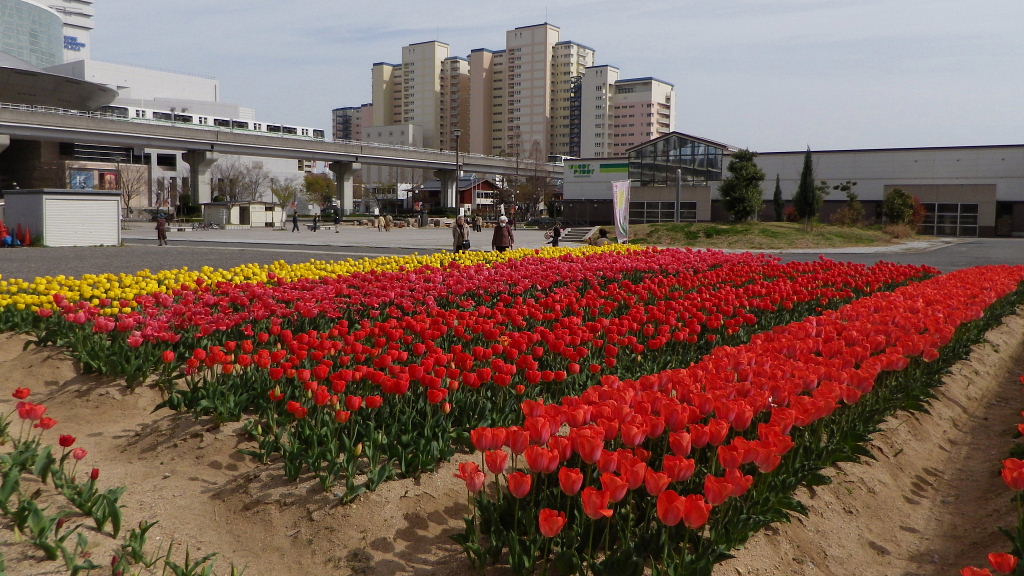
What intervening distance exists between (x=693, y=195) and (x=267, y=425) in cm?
5820

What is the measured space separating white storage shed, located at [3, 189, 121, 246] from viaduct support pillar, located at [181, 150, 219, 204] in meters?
51.1

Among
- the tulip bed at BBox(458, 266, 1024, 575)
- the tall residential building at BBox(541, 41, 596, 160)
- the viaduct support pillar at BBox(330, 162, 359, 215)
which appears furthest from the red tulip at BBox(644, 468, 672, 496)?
the tall residential building at BBox(541, 41, 596, 160)

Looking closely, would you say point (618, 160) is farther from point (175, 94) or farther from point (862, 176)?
point (175, 94)

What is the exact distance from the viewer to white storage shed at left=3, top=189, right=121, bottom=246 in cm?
2703

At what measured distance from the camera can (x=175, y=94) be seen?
14312 centimetres

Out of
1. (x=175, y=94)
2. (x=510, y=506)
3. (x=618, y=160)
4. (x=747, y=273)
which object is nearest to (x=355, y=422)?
(x=510, y=506)

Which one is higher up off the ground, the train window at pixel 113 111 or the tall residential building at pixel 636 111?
the tall residential building at pixel 636 111

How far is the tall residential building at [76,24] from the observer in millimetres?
167125

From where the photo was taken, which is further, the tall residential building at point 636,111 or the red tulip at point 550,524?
the tall residential building at point 636,111

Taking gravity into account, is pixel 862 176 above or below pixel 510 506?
above

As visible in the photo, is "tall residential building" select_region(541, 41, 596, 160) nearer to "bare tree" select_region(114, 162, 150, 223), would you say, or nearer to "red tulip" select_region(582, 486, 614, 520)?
"bare tree" select_region(114, 162, 150, 223)

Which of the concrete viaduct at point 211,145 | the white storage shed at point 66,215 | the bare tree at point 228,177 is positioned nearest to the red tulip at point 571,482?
the white storage shed at point 66,215

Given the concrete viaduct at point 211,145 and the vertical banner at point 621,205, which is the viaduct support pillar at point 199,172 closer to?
the concrete viaduct at point 211,145

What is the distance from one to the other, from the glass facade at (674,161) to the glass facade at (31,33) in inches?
4026
